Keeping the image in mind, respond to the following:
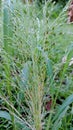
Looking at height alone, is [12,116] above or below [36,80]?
below

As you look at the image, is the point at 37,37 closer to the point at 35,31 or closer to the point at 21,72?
the point at 35,31

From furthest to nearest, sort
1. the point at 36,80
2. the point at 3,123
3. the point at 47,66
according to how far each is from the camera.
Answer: the point at 3,123 → the point at 47,66 → the point at 36,80

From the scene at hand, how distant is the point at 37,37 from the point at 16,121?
12.9 inches

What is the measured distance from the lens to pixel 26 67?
1.29 m

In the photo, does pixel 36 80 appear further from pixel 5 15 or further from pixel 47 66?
pixel 5 15

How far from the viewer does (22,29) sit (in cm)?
117

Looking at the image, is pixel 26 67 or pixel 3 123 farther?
pixel 3 123

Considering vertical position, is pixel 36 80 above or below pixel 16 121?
above

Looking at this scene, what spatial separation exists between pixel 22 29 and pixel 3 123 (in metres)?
0.48

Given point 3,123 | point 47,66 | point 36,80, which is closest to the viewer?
point 36,80

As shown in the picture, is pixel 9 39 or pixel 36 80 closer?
pixel 36 80

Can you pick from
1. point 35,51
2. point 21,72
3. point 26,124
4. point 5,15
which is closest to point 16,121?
point 26,124

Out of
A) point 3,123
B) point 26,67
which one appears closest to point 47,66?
point 26,67

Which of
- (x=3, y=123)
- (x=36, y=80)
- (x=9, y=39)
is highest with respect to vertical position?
(x=9, y=39)
